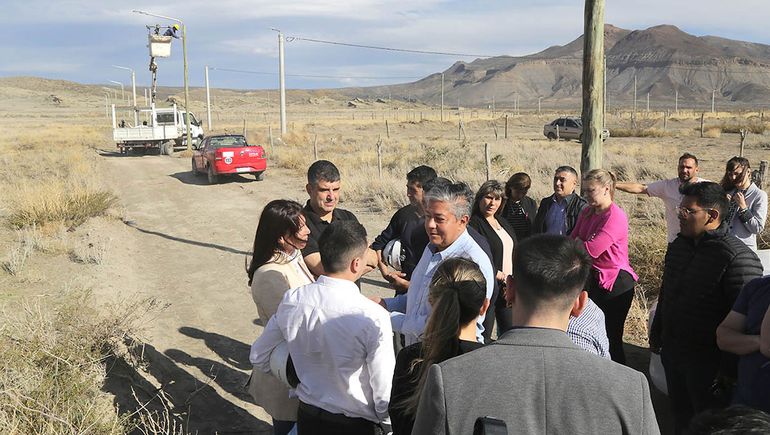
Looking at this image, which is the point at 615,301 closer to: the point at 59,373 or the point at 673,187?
the point at 673,187

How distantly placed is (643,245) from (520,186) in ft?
10.2

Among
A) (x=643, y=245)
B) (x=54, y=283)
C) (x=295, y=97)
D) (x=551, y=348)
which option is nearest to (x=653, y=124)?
(x=643, y=245)

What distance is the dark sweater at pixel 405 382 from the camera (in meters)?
2.30

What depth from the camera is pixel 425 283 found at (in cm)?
309

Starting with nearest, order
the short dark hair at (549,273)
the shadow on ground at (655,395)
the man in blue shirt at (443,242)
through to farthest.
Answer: the short dark hair at (549,273), the man in blue shirt at (443,242), the shadow on ground at (655,395)

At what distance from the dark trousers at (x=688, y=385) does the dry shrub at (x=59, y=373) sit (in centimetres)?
330

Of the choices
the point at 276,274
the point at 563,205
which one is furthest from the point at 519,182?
the point at 276,274

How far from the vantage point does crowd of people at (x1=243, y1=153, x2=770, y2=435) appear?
5.23ft

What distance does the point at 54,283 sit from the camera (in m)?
7.77

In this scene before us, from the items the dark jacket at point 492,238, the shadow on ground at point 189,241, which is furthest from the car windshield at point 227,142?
the dark jacket at point 492,238

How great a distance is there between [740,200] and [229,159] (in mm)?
15225

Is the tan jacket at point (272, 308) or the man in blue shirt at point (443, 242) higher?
the man in blue shirt at point (443, 242)

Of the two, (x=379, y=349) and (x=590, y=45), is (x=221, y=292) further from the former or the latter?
(x=379, y=349)

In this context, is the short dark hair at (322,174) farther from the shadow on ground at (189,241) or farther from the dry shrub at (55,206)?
the dry shrub at (55,206)
